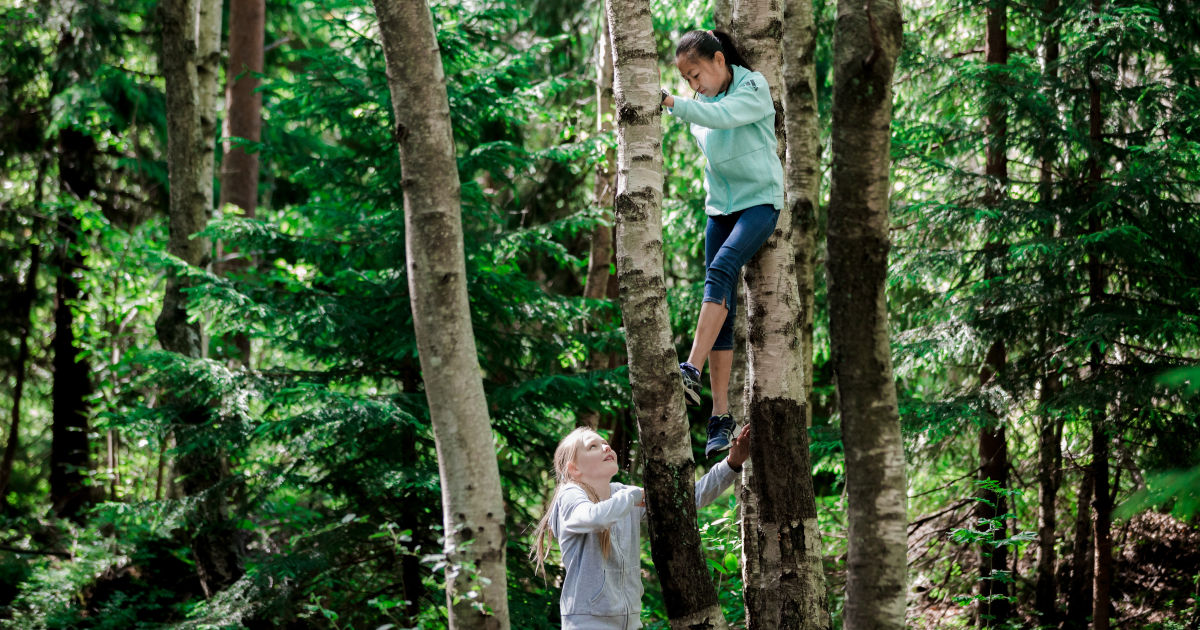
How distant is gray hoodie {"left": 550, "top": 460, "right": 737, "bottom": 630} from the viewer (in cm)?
362

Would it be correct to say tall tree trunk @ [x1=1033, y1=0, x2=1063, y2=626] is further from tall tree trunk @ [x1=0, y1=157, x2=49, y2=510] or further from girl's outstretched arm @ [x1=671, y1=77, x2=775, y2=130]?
tall tree trunk @ [x1=0, y1=157, x2=49, y2=510]

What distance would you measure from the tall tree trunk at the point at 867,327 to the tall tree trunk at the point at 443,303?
1255 mm

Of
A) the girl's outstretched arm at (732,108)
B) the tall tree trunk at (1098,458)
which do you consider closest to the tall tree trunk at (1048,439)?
the tall tree trunk at (1098,458)

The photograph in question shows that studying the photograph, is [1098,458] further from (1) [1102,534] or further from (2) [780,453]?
(2) [780,453]

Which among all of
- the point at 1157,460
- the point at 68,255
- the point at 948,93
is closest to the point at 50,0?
the point at 68,255

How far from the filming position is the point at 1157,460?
6664 millimetres

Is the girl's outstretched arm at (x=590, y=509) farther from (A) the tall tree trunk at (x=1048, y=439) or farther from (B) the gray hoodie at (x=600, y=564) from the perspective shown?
(A) the tall tree trunk at (x=1048, y=439)

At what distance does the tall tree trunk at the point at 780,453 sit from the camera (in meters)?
3.54

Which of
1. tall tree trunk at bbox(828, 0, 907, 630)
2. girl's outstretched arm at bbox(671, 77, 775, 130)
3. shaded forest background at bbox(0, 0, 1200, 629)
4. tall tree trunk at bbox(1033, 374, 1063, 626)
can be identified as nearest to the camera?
tall tree trunk at bbox(828, 0, 907, 630)

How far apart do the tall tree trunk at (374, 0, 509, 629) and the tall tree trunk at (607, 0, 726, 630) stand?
59 cm

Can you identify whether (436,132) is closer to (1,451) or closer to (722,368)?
(722,368)

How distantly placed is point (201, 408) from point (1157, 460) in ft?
23.7

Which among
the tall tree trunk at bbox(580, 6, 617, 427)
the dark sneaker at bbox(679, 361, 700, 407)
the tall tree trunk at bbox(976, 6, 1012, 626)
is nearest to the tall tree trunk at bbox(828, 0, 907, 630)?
the dark sneaker at bbox(679, 361, 700, 407)

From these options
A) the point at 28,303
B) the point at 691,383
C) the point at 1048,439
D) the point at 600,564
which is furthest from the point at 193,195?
the point at 1048,439
